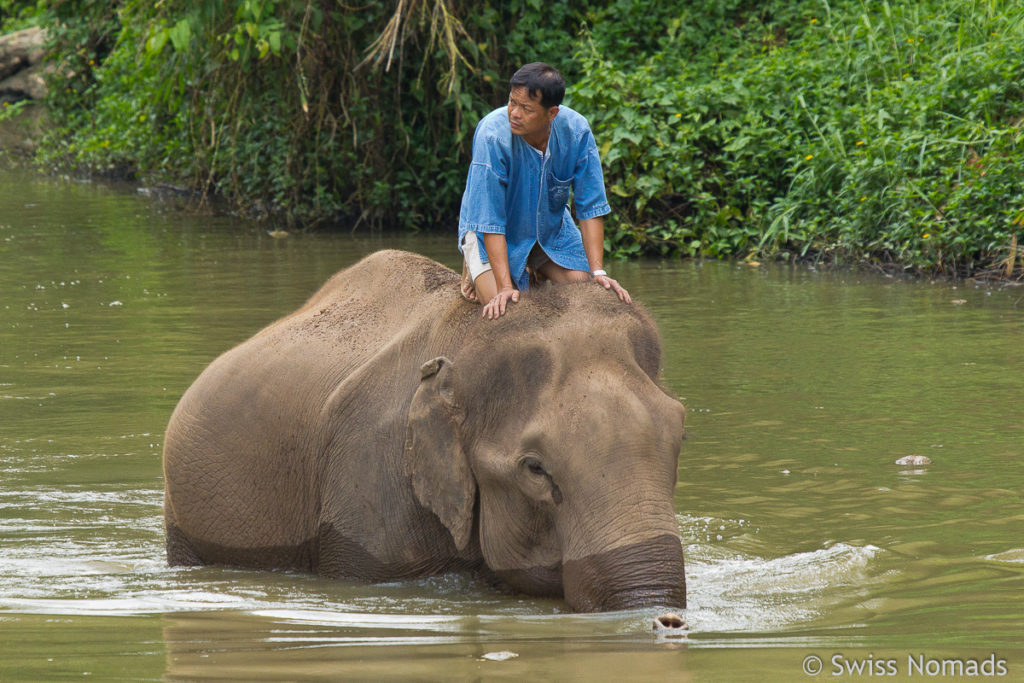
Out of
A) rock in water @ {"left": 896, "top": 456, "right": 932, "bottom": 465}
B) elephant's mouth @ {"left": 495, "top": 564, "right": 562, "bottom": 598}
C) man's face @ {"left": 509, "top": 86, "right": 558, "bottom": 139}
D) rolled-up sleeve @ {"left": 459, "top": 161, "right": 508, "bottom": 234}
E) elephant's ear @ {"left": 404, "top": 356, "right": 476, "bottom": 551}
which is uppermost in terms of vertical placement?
man's face @ {"left": 509, "top": 86, "right": 558, "bottom": 139}

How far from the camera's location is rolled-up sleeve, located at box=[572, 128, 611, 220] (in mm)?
5016

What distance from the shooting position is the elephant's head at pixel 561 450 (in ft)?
13.0

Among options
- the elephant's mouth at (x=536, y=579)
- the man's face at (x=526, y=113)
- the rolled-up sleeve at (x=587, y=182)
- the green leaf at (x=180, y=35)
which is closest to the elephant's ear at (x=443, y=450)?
the elephant's mouth at (x=536, y=579)

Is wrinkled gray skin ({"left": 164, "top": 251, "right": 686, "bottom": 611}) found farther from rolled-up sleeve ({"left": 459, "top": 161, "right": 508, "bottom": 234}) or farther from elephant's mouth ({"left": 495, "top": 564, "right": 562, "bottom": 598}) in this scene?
rolled-up sleeve ({"left": 459, "top": 161, "right": 508, "bottom": 234})

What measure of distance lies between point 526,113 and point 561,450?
1.21 m

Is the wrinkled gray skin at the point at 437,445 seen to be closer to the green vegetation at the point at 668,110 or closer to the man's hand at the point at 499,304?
the man's hand at the point at 499,304

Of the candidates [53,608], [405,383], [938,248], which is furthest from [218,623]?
[938,248]

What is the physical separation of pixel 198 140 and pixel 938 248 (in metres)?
9.12

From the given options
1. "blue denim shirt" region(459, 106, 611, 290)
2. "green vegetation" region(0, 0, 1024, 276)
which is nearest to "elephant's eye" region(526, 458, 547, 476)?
"blue denim shirt" region(459, 106, 611, 290)

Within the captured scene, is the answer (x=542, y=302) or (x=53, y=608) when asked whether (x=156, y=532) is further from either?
(x=542, y=302)

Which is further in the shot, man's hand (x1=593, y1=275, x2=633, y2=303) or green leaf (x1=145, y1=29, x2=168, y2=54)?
green leaf (x1=145, y1=29, x2=168, y2=54)

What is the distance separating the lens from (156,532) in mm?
5852

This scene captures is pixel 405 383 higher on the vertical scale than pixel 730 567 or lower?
higher

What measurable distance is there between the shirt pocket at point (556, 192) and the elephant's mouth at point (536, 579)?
4.27ft
